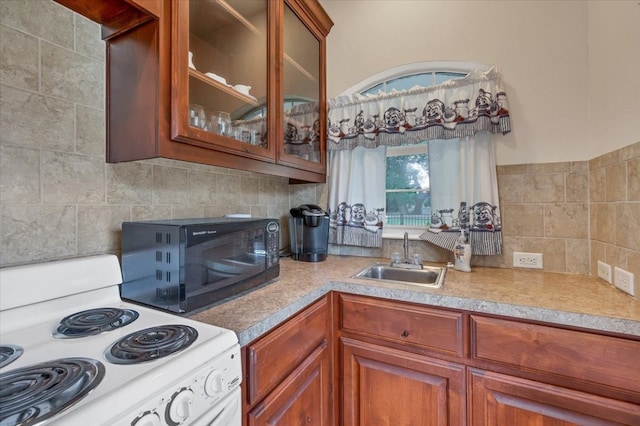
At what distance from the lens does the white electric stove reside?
1.55 feet

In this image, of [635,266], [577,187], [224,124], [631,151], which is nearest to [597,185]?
[577,187]

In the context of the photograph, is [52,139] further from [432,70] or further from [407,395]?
[432,70]

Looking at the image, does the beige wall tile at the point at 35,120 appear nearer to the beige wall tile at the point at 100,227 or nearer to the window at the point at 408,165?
the beige wall tile at the point at 100,227

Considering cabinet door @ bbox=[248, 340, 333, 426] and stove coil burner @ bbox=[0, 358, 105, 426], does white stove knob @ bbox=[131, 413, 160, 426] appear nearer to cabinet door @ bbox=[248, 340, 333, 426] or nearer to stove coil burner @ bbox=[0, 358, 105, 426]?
stove coil burner @ bbox=[0, 358, 105, 426]

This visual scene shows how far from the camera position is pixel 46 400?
0.46 metres

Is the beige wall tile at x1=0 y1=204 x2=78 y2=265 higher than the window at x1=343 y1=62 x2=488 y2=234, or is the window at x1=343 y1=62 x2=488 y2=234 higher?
the window at x1=343 y1=62 x2=488 y2=234

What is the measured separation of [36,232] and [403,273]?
1.61 metres

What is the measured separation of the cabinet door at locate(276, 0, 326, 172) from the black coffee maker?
0.91 feet

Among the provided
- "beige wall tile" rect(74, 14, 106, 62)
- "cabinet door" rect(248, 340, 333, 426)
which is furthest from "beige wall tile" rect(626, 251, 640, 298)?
"beige wall tile" rect(74, 14, 106, 62)

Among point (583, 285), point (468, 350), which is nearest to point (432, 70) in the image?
point (583, 285)

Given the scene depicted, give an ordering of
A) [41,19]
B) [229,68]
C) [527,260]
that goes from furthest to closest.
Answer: [527,260], [229,68], [41,19]

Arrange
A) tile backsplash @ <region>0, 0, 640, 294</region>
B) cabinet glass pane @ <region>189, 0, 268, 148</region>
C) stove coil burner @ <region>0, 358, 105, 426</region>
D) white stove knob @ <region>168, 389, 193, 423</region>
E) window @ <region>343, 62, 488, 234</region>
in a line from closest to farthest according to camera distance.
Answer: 1. stove coil burner @ <region>0, 358, 105, 426</region>
2. white stove knob @ <region>168, 389, 193, 423</region>
3. tile backsplash @ <region>0, 0, 640, 294</region>
4. cabinet glass pane @ <region>189, 0, 268, 148</region>
5. window @ <region>343, 62, 488, 234</region>

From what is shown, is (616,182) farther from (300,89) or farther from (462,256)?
(300,89)

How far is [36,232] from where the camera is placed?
889 mm
